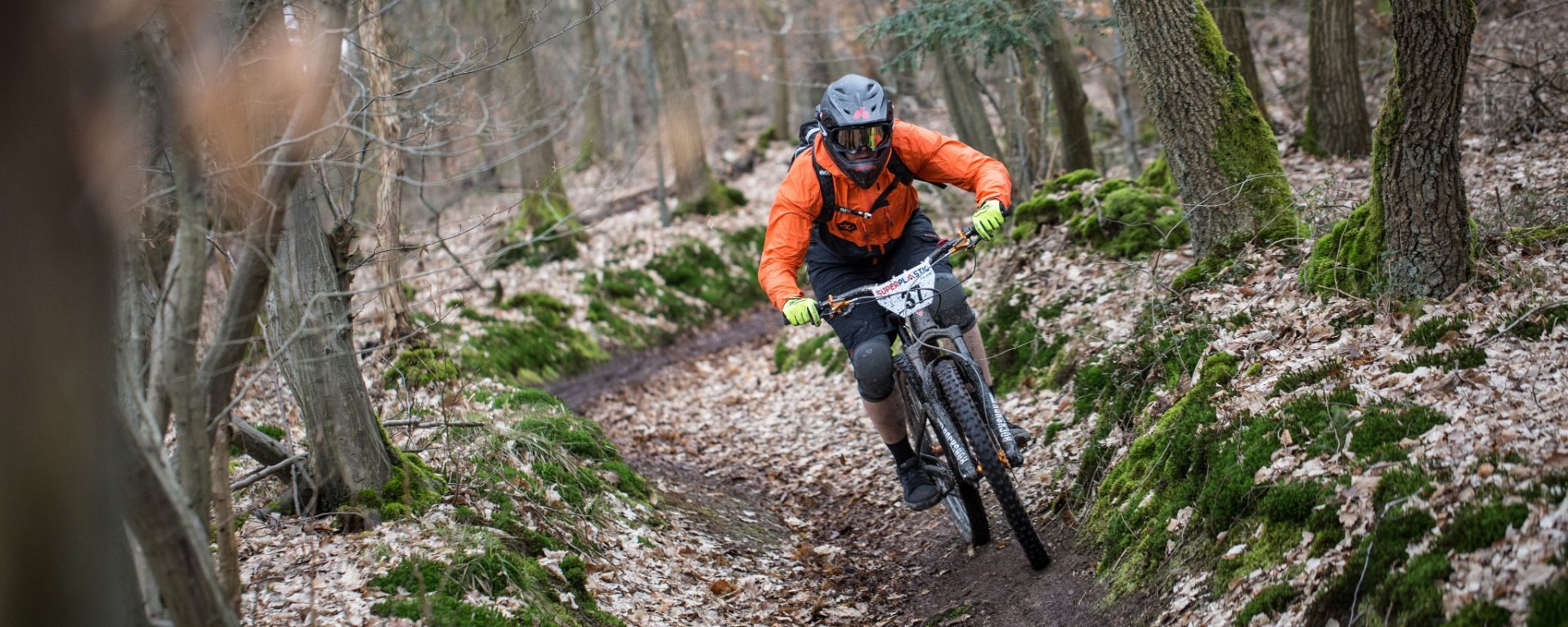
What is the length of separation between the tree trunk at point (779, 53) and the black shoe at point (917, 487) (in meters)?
17.7

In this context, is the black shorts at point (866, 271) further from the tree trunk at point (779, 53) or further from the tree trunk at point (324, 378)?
the tree trunk at point (779, 53)

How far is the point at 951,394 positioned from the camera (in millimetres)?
5395

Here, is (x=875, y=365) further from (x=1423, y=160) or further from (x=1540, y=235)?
(x=1540, y=235)

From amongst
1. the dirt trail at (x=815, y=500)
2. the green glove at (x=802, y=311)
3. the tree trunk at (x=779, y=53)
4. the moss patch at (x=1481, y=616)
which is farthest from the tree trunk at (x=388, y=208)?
the tree trunk at (x=779, y=53)

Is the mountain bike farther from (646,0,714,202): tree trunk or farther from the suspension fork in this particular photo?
(646,0,714,202): tree trunk

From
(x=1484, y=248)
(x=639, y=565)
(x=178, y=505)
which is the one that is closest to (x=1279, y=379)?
(x=1484, y=248)

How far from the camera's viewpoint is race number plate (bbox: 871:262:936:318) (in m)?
5.53

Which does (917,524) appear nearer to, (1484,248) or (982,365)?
(982,365)

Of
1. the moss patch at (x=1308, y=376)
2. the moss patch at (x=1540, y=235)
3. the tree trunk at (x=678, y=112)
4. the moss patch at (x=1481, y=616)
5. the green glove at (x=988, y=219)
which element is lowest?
the moss patch at (x=1481, y=616)

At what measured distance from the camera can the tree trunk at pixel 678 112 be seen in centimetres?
1886

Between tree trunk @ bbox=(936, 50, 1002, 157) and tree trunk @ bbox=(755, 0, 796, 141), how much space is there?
10.8 meters

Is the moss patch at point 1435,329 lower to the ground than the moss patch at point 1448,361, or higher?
higher

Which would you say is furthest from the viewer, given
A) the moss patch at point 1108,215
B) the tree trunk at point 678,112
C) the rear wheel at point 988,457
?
the tree trunk at point 678,112

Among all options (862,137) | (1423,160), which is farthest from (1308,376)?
(862,137)
